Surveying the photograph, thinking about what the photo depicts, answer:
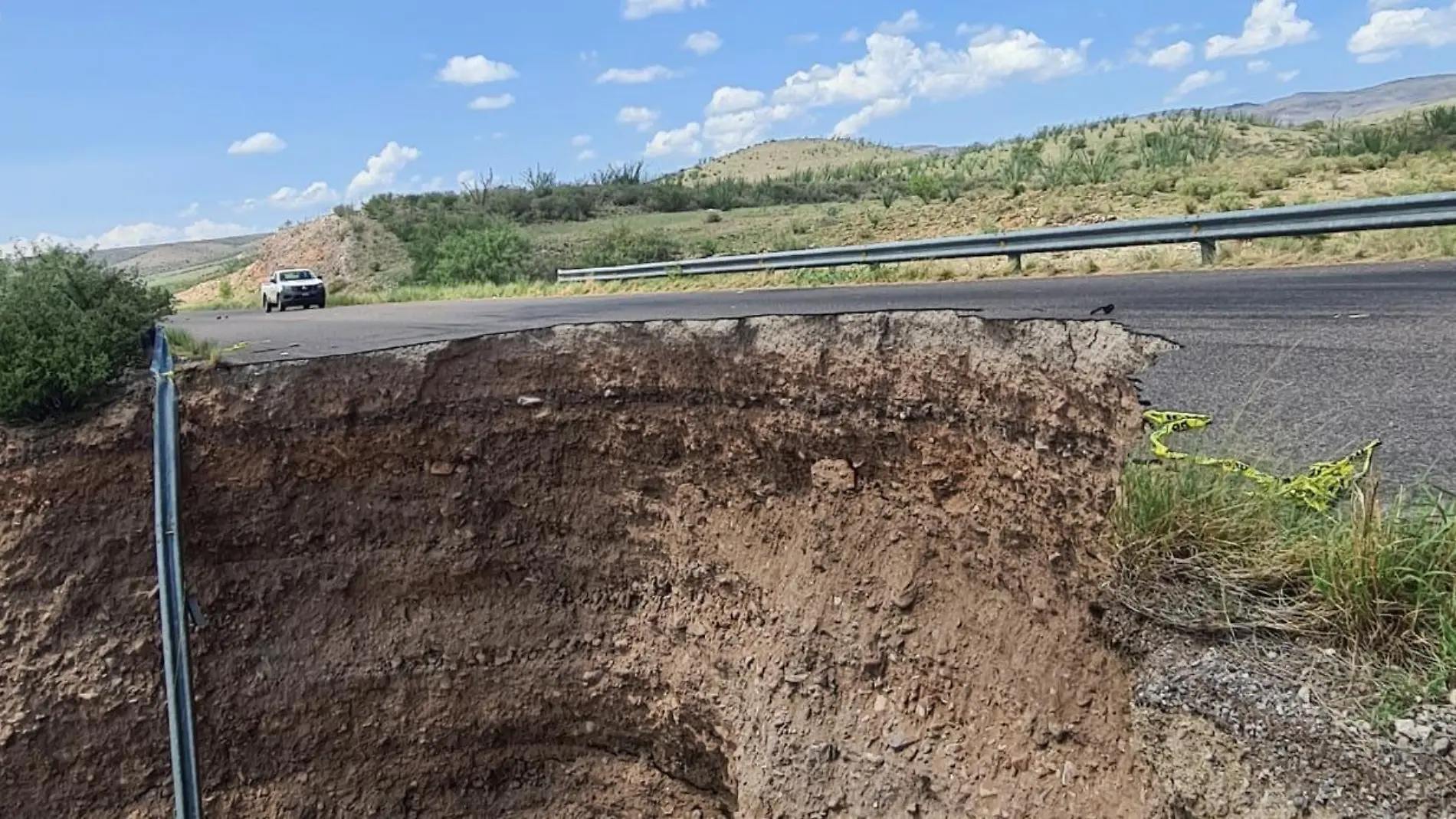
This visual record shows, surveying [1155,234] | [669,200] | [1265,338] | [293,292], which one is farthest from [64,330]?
[669,200]

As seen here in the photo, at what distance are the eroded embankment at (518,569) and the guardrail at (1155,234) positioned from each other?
5.62 metres

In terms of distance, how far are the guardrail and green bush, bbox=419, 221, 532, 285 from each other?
14.1 m

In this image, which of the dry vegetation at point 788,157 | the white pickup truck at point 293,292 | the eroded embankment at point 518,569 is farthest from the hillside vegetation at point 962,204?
the dry vegetation at point 788,157

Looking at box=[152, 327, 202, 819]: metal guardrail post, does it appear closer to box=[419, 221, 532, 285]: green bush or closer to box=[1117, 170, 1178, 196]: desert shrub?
box=[1117, 170, 1178, 196]: desert shrub

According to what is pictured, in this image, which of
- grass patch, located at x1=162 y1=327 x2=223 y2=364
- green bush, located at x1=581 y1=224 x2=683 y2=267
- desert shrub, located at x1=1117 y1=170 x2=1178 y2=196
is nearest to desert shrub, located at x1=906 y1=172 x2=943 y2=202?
desert shrub, located at x1=1117 y1=170 x2=1178 y2=196

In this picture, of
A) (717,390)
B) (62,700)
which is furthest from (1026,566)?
(62,700)

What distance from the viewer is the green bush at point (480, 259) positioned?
3180 centimetres

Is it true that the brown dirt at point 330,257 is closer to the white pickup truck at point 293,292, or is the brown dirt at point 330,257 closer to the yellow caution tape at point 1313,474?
the white pickup truck at point 293,292

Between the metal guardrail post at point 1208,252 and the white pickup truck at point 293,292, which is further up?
the white pickup truck at point 293,292

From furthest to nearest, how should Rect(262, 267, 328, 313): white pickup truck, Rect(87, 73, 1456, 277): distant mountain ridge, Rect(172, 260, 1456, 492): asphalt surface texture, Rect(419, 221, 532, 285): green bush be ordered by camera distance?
Rect(87, 73, 1456, 277): distant mountain ridge, Rect(419, 221, 532, 285): green bush, Rect(262, 267, 328, 313): white pickup truck, Rect(172, 260, 1456, 492): asphalt surface texture

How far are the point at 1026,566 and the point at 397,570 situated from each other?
579cm

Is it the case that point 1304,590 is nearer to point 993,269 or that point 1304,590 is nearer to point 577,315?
point 577,315

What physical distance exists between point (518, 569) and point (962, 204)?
1872cm

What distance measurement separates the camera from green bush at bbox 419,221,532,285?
31.8 metres
